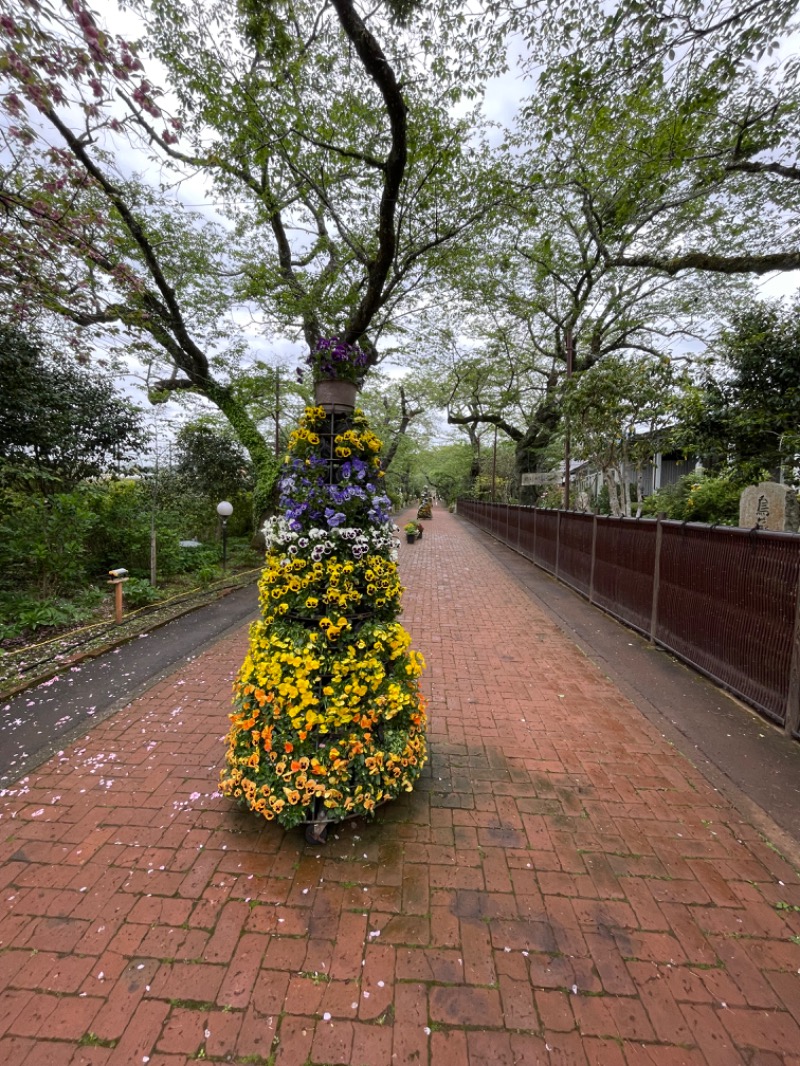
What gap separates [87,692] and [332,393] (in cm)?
347

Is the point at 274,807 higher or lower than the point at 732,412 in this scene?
lower

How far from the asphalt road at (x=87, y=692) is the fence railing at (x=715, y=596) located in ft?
16.6

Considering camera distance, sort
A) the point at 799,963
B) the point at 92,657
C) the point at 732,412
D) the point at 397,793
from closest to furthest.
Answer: the point at 799,963 → the point at 397,793 → the point at 92,657 → the point at 732,412

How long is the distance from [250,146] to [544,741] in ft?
26.6

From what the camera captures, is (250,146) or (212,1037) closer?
(212,1037)

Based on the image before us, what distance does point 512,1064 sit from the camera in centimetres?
135

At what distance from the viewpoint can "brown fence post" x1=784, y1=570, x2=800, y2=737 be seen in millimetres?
3045

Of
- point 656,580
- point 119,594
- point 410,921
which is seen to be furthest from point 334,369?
point 119,594

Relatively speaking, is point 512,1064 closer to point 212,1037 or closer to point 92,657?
point 212,1037

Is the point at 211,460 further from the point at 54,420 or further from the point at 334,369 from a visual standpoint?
the point at 334,369

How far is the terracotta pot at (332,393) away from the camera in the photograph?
240 centimetres

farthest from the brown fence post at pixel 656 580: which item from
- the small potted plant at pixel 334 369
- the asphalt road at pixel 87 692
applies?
the asphalt road at pixel 87 692

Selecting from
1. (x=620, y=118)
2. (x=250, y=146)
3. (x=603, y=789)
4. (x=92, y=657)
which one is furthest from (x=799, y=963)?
(x=250, y=146)

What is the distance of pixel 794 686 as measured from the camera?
3.09 m
